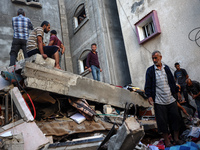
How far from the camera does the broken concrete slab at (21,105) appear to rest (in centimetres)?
410

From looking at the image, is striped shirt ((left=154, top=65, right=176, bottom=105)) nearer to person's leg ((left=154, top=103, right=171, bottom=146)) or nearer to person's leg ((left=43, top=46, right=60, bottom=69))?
person's leg ((left=154, top=103, right=171, bottom=146))

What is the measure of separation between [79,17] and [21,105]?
10.3 meters

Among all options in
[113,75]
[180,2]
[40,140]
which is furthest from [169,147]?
[113,75]

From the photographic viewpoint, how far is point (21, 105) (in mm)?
4270

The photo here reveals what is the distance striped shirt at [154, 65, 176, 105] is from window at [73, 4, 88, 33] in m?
9.24

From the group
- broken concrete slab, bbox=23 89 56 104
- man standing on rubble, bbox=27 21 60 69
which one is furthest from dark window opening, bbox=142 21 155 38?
broken concrete slab, bbox=23 89 56 104

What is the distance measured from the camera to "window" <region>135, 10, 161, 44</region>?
855 centimetres

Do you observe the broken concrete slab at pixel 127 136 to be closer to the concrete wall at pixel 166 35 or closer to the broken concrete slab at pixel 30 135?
the broken concrete slab at pixel 30 135

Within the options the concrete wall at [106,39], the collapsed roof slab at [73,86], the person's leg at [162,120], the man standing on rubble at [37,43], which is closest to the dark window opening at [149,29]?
the concrete wall at [106,39]

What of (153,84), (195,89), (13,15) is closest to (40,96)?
(153,84)

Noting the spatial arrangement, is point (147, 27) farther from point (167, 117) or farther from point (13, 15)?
point (13, 15)

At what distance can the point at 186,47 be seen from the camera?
7.59 m

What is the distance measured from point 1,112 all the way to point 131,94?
3957mm

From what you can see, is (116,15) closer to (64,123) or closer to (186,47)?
(186,47)
